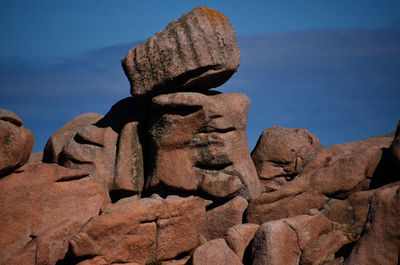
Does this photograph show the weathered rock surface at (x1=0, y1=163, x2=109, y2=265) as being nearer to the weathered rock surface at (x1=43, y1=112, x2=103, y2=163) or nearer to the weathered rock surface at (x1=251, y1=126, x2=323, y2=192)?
the weathered rock surface at (x1=43, y1=112, x2=103, y2=163)

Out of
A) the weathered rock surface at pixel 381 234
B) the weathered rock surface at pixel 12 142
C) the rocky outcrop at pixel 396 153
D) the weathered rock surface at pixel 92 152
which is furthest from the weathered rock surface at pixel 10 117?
the rocky outcrop at pixel 396 153

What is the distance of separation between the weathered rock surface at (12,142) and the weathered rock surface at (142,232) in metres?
2.42

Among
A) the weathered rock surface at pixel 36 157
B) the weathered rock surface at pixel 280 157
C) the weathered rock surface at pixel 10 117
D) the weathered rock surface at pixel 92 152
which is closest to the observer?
the weathered rock surface at pixel 10 117

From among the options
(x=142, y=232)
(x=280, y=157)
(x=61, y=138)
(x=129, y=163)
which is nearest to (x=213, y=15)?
(x=129, y=163)

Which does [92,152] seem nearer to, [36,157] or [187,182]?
[187,182]

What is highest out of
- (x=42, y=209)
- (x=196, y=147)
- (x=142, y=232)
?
(x=196, y=147)

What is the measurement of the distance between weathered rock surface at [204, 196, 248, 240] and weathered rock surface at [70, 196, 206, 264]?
3.10 ft

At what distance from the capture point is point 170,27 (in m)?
13.5

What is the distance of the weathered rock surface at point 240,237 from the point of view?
11414mm

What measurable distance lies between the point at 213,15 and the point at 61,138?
5.38m

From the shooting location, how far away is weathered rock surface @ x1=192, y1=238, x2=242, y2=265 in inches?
427

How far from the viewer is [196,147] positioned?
13391 millimetres

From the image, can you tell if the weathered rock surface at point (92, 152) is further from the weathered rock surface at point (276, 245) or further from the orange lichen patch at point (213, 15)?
the weathered rock surface at point (276, 245)

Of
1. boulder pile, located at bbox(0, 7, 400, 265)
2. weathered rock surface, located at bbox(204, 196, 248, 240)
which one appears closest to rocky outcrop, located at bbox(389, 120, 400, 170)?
boulder pile, located at bbox(0, 7, 400, 265)
